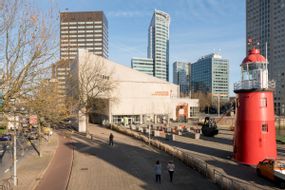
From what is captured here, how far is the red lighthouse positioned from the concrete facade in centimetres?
4501

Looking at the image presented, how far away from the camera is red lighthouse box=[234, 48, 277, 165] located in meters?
26.9

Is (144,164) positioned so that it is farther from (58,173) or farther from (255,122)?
(255,122)

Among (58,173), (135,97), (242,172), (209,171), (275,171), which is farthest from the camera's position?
(135,97)

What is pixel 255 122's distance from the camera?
27.2 m

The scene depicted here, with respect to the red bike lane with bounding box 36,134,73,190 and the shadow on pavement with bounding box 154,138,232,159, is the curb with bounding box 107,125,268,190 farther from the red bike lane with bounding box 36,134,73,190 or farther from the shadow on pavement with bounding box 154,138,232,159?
the red bike lane with bounding box 36,134,73,190

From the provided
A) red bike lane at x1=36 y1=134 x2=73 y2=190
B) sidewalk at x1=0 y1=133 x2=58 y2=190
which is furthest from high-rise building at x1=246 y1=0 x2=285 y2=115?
sidewalk at x1=0 y1=133 x2=58 y2=190

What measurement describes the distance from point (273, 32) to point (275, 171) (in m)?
166

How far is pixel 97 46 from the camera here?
422 ft

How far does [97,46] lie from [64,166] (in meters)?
105

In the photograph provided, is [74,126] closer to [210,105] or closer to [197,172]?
[197,172]

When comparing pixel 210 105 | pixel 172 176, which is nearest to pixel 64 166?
pixel 172 176

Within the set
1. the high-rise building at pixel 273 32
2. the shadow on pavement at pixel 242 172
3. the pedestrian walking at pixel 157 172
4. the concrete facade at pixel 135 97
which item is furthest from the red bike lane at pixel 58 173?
the high-rise building at pixel 273 32

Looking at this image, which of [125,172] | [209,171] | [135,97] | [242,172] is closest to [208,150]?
[242,172]

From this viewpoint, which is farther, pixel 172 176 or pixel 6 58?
pixel 172 176
